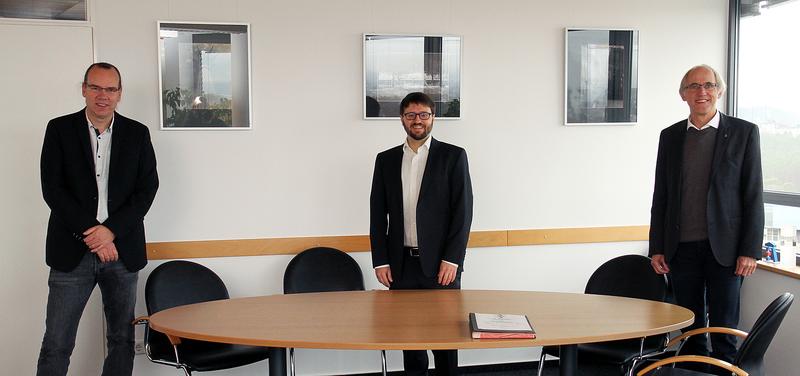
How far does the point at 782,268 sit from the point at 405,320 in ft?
8.38

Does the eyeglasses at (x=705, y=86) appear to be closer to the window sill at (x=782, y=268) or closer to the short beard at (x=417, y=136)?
the window sill at (x=782, y=268)

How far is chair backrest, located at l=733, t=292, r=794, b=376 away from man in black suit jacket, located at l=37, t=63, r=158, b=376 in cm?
286

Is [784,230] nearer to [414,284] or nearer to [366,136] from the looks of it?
[414,284]

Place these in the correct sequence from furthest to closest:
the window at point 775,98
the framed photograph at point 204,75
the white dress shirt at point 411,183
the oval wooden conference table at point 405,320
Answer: the window at point 775,98 → the framed photograph at point 204,75 → the white dress shirt at point 411,183 → the oval wooden conference table at point 405,320

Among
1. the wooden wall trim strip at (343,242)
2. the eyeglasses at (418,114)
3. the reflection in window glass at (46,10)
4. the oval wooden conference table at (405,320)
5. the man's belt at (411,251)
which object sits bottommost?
the oval wooden conference table at (405,320)

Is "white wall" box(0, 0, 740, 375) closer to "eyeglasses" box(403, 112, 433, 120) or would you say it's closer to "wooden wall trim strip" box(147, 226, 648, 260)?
"wooden wall trim strip" box(147, 226, 648, 260)

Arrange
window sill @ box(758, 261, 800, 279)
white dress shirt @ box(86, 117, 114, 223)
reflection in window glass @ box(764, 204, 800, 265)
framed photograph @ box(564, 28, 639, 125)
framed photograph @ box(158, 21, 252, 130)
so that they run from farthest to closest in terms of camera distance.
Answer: framed photograph @ box(564, 28, 639, 125) < reflection in window glass @ box(764, 204, 800, 265) < framed photograph @ box(158, 21, 252, 130) < window sill @ box(758, 261, 800, 279) < white dress shirt @ box(86, 117, 114, 223)

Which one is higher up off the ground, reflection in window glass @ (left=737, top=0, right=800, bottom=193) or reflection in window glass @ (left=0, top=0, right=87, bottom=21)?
reflection in window glass @ (left=0, top=0, right=87, bottom=21)

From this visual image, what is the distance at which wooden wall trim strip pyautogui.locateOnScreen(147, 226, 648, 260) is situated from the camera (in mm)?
4242

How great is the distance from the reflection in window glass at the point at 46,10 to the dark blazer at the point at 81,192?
81 cm

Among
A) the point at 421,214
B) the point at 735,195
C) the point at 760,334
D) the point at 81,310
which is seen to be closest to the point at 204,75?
the point at 81,310

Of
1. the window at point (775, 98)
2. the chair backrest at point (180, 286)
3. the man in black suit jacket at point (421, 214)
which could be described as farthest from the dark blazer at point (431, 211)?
the window at point (775, 98)

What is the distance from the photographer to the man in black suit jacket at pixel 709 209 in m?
3.47

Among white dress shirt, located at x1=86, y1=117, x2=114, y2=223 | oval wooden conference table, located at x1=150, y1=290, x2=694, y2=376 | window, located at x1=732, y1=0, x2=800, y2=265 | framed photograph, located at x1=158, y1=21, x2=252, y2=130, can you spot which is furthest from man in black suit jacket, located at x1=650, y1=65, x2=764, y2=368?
white dress shirt, located at x1=86, y1=117, x2=114, y2=223
